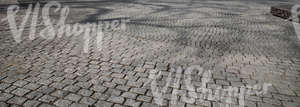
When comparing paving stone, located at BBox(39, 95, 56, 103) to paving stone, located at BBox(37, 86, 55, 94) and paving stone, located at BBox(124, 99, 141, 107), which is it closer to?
paving stone, located at BBox(37, 86, 55, 94)

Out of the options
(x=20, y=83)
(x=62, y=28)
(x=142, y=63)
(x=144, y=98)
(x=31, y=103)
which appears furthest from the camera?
(x=62, y=28)

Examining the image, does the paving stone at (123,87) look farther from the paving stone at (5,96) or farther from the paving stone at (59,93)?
the paving stone at (5,96)

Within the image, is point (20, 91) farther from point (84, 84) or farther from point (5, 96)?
point (84, 84)

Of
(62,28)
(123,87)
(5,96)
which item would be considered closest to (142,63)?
(123,87)

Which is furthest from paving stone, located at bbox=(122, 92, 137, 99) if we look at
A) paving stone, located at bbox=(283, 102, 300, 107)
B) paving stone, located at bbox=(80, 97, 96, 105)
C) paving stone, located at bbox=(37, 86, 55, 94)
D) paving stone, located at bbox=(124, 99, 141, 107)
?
paving stone, located at bbox=(283, 102, 300, 107)

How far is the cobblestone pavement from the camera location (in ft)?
13.1

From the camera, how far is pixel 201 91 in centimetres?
423

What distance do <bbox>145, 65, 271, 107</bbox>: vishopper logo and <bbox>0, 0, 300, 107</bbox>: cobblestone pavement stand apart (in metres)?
0.08

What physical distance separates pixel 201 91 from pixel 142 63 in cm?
174

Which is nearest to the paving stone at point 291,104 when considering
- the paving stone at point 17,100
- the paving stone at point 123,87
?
the paving stone at point 123,87

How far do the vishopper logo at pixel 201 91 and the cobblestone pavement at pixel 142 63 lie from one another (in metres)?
0.08

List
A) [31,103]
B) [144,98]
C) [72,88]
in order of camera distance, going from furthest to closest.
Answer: [72,88]
[144,98]
[31,103]

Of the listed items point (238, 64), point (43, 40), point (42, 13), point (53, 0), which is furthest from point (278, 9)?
point (53, 0)

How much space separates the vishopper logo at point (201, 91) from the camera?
13.0 feet
